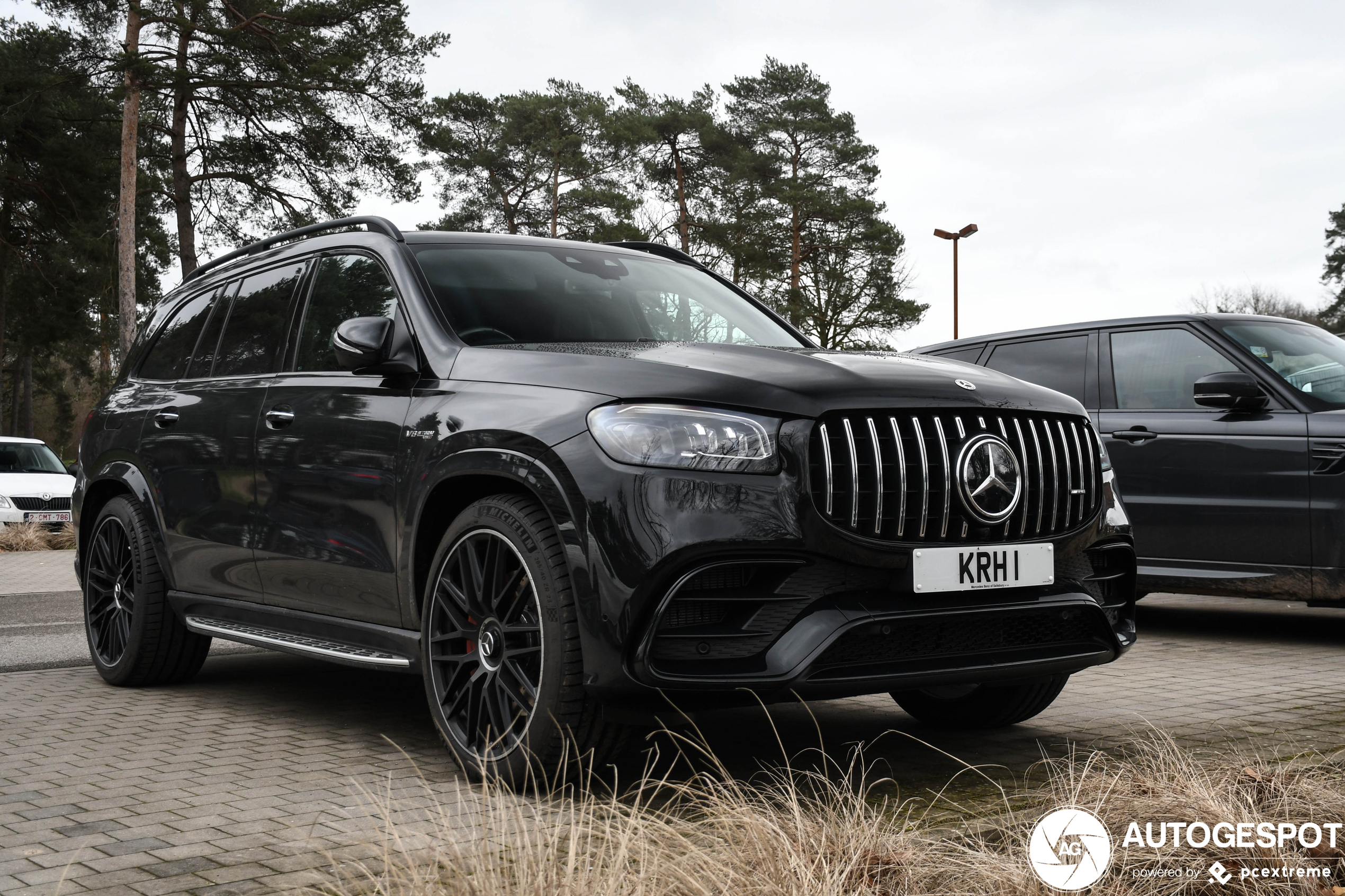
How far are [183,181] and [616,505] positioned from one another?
2638 centimetres

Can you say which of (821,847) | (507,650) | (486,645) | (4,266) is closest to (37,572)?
(486,645)

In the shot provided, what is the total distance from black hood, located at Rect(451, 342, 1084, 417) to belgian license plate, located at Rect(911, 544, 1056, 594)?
0.42 meters

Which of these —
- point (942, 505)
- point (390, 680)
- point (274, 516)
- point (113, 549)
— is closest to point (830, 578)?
point (942, 505)

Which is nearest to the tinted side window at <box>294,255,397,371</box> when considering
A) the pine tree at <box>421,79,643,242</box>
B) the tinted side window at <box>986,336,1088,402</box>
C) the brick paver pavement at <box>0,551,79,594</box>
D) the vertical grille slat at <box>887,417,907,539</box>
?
the vertical grille slat at <box>887,417,907,539</box>

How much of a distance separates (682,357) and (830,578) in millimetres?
857

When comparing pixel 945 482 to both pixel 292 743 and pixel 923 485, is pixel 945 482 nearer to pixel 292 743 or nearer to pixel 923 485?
pixel 923 485

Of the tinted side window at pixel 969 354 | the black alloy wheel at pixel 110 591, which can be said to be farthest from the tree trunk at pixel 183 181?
the black alloy wheel at pixel 110 591

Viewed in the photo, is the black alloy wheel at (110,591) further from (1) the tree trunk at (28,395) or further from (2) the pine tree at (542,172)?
(1) the tree trunk at (28,395)

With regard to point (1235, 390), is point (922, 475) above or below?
below

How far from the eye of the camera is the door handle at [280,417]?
5.06 metres

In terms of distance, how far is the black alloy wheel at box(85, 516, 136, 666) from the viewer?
20.6 ft

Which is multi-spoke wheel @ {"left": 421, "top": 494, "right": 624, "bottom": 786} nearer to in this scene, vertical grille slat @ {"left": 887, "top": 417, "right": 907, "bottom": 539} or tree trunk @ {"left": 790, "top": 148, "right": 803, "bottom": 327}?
vertical grille slat @ {"left": 887, "top": 417, "right": 907, "bottom": 539}

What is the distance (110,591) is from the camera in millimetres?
6496

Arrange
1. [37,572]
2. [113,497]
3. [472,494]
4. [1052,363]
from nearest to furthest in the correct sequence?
1. [472,494]
2. [113,497]
3. [1052,363]
4. [37,572]
